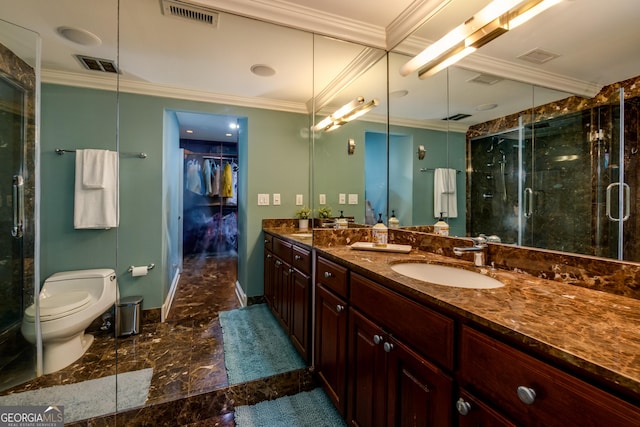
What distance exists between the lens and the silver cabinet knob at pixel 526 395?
1.82ft

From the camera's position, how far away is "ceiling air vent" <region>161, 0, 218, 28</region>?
1602mm

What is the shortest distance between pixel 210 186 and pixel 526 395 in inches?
162

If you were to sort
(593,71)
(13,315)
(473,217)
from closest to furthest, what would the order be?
(593,71) < (473,217) < (13,315)

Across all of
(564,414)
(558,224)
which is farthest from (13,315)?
(558,224)

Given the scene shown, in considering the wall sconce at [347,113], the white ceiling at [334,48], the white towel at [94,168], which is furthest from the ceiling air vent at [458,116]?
the white towel at [94,168]

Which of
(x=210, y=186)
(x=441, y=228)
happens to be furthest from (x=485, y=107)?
(x=210, y=186)

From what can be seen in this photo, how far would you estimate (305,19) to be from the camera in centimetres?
172

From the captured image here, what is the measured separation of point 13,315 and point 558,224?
3034 mm

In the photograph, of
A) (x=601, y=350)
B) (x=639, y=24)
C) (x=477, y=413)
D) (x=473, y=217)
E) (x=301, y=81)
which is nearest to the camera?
(x=601, y=350)

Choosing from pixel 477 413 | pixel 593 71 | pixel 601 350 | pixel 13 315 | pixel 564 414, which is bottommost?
pixel 13 315

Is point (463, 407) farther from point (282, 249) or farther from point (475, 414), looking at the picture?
point (282, 249)

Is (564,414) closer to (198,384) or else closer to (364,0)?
(198,384)

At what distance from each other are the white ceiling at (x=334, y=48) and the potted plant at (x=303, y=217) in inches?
45.0

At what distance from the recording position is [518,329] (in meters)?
0.59
